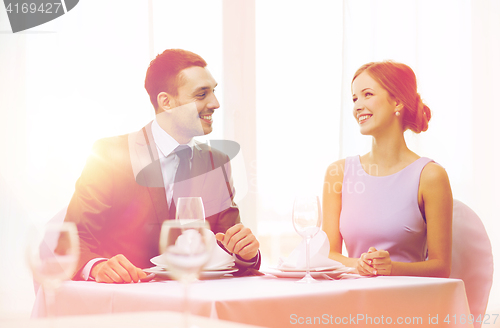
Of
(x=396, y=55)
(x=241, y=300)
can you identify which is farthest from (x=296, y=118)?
(x=241, y=300)

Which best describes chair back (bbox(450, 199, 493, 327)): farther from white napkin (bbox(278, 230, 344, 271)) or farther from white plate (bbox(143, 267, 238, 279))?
white plate (bbox(143, 267, 238, 279))

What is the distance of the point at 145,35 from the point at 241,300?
1822mm

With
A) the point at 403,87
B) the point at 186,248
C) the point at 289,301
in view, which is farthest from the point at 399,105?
the point at 186,248

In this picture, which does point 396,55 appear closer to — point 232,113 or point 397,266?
point 232,113

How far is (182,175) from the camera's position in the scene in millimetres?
1664

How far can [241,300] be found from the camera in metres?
0.77

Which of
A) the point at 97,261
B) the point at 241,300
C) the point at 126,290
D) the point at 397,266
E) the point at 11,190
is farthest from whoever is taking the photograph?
the point at 11,190

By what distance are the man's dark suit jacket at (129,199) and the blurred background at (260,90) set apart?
0.73 m

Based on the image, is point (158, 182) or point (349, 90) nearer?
point (158, 182)

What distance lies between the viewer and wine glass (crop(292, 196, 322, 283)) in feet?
3.43
